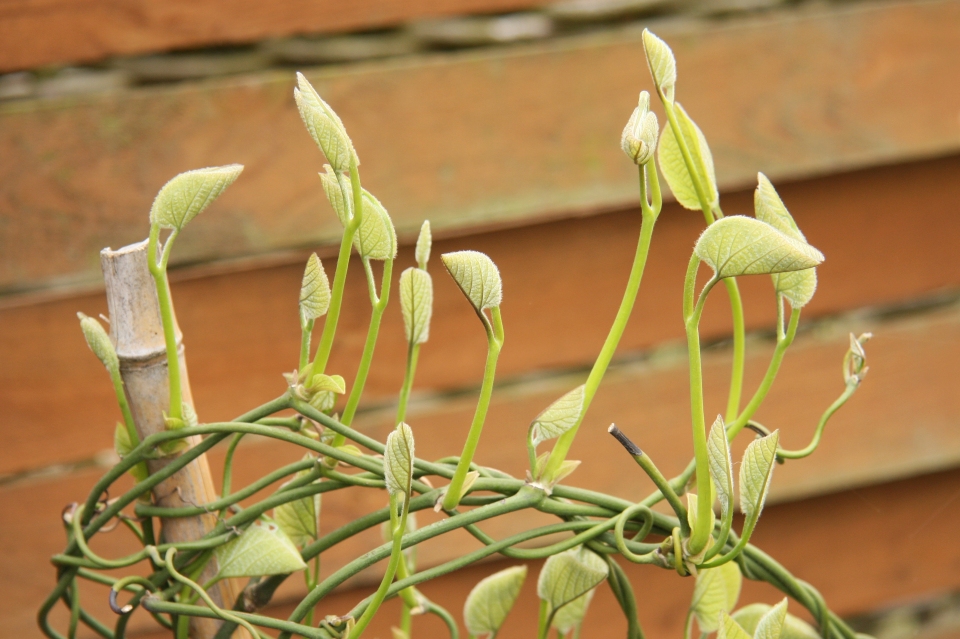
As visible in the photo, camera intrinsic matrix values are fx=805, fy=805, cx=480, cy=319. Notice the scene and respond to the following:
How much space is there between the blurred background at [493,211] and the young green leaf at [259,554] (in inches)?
14.3

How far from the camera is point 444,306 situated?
2.19ft

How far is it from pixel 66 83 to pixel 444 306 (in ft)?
1.06

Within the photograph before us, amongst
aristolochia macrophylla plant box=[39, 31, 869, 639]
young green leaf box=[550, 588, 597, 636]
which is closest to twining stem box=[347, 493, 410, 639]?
aristolochia macrophylla plant box=[39, 31, 869, 639]

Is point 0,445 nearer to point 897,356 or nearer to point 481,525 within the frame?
point 481,525

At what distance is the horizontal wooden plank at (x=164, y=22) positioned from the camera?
1.78 ft

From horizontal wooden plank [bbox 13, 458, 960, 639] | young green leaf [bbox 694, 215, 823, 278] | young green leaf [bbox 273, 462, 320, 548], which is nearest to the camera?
young green leaf [bbox 694, 215, 823, 278]

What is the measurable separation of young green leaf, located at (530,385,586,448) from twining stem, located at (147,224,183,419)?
12 centimetres

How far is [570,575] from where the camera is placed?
0.29m

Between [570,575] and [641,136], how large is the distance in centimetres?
16

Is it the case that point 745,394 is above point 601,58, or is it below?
below

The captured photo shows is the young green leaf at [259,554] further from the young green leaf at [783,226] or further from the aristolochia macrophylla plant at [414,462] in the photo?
the young green leaf at [783,226]

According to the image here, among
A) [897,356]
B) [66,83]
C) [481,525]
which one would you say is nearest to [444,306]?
[481,525]

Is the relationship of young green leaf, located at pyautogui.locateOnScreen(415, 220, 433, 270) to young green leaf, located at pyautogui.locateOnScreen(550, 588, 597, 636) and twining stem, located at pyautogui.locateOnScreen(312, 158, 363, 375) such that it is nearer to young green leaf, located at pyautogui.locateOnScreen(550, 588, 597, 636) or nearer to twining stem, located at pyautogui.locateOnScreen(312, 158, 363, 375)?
twining stem, located at pyautogui.locateOnScreen(312, 158, 363, 375)

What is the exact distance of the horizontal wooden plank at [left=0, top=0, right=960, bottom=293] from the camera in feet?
1.88
